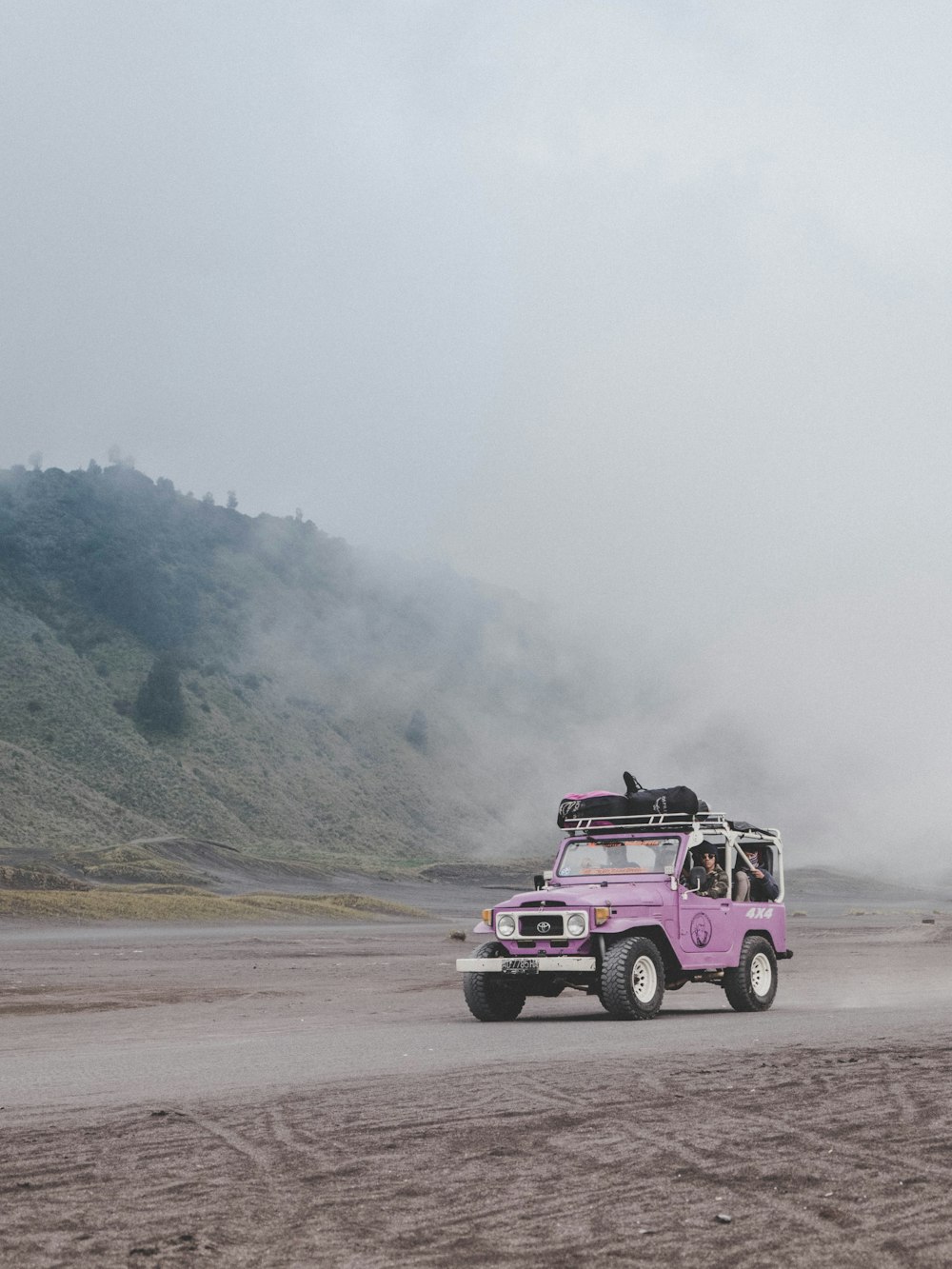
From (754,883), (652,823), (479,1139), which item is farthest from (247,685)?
(479,1139)

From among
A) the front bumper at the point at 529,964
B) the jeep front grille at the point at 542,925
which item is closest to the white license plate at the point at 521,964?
the front bumper at the point at 529,964

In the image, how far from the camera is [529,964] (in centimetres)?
1709

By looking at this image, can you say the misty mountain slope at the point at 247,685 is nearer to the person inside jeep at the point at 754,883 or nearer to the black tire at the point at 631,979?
the person inside jeep at the point at 754,883

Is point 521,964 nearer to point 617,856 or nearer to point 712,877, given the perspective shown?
point 617,856

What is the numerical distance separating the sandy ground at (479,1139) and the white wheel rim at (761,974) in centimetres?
52

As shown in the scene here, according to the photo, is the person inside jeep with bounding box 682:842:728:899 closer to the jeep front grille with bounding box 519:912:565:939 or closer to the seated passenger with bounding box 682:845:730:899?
the seated passenger with bounding box 682:845:730:899

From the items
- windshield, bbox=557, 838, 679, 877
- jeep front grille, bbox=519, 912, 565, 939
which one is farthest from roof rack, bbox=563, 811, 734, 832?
jeep front grille, bbox=519, 912, 565, 939

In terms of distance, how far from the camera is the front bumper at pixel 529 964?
1686 centimetres

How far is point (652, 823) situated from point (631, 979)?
2390 millimetres

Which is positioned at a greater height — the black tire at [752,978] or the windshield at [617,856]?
the windshield at [617,856]

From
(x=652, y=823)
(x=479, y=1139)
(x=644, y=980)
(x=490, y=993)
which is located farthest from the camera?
(x=652, y=823)

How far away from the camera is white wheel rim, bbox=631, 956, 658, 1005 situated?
56.6 feet

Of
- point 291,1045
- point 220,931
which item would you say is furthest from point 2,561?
point 291,1045

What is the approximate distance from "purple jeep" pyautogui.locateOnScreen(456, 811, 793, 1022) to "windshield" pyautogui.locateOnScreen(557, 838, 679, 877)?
0.5 inches
